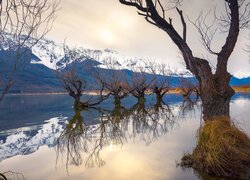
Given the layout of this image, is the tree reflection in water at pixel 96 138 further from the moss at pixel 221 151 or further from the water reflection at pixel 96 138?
the moss at pixel 221 151

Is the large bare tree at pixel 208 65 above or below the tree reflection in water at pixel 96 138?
above

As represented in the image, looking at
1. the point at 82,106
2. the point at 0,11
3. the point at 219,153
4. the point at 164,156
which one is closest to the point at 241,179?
the point at 219,153

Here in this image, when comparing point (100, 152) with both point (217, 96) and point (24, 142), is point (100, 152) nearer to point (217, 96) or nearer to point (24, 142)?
point (217, 96)

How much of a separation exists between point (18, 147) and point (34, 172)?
4.28 m

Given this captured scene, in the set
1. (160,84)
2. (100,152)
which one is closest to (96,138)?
(100,152)

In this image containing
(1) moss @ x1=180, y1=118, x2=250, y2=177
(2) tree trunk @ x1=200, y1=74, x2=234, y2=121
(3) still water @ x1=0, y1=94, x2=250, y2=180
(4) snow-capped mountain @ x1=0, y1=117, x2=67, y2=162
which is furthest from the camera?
(4) snow-capped mountain @ x1=0, y1=117, x2=67, y2=162

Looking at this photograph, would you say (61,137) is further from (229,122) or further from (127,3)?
(229,122)

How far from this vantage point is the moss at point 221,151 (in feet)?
25.4

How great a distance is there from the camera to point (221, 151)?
7.98m

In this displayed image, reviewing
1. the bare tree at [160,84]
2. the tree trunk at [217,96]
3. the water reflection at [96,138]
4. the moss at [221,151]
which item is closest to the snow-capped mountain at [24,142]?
the water reflection at [96,138]

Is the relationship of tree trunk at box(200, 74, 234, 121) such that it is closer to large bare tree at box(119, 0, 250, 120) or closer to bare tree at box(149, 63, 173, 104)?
large bare tree at box(119, 0, 250, 120)

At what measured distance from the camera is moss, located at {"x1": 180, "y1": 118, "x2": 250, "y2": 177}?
7.75m

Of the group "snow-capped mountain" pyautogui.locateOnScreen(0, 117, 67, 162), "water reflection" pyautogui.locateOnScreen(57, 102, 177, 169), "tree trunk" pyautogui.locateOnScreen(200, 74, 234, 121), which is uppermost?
"tree trunk" pyautogui.locateOnScreen(200, 74, 234, 121)

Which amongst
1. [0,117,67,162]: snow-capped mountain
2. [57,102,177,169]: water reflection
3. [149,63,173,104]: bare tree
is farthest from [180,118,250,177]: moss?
[149,63,173,104]: bare tree
